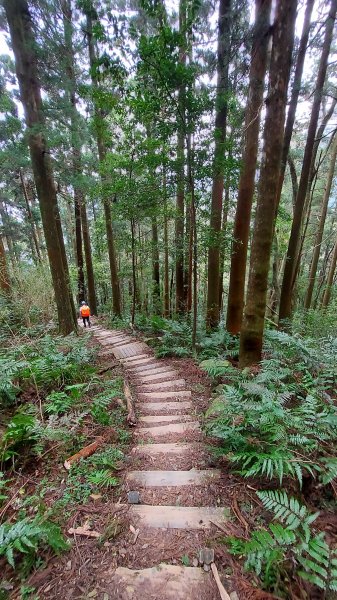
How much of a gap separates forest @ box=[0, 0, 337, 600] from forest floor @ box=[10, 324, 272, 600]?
0.02 meters

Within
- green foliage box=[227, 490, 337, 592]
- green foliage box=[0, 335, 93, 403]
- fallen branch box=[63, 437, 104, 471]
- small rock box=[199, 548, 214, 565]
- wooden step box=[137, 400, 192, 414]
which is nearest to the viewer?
green foliage box=[227, 490, 337, 592]

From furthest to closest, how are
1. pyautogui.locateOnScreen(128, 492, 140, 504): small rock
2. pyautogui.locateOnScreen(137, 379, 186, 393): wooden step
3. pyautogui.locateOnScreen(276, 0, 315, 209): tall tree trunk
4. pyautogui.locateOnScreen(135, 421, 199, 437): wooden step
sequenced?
pyautogui.locateOnScreen(276, 0, 315, 209): tall tree trunk
pyautogui.locateOnScreen(137, 379, 186, 393): wooden step
pyautogui.locateOnScreen(135, 421, 199, 437): wooden step
pyautogui.locateOnScreen(128, 492, 140, 504): small rock

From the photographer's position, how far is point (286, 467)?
214cm

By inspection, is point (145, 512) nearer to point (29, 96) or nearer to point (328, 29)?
point (29, 96)

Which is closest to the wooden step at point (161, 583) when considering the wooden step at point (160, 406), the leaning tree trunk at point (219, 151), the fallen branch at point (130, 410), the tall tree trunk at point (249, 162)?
the fallen branch at point (130, 410)

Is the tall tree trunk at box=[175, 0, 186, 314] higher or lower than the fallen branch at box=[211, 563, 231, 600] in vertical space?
higher

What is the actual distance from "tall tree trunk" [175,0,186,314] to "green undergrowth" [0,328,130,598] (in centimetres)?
456

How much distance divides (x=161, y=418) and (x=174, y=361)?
250 cm

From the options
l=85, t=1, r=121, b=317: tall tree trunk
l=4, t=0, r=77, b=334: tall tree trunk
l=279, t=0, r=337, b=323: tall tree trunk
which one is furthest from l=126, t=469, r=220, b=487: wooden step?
l=85, t=1, r=121, b=317: tall tree trunk

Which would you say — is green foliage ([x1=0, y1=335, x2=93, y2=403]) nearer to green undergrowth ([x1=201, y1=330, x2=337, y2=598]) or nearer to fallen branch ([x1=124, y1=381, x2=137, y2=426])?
fallen branch ([x1=124, y1=381, x2=137, y2=426])

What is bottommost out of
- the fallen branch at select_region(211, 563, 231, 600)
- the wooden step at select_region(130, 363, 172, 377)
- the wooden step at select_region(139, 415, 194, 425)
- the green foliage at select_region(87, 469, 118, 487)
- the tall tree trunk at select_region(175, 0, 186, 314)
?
the wooden step at select_region(130, 363, 172, 377)

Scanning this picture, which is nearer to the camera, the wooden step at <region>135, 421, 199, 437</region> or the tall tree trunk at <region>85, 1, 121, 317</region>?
the wooden step at <region>135, 421, 199, 437</region>

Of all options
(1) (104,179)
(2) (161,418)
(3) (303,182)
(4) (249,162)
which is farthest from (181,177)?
(2) (161,418)

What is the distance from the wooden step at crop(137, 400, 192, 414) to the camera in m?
4.14
